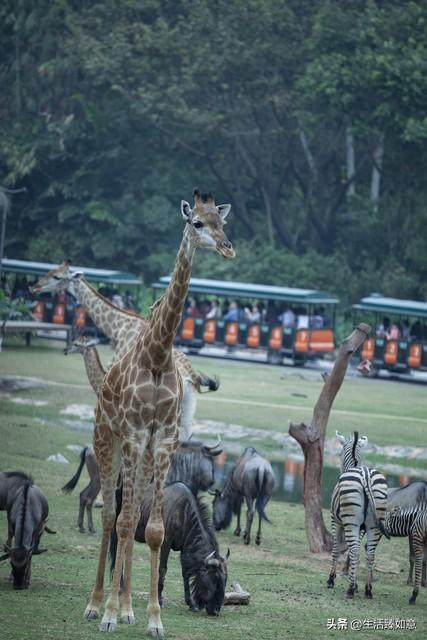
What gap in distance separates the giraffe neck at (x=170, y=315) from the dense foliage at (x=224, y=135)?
1660 inches

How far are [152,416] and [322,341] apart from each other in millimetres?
34373

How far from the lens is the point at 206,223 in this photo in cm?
1105

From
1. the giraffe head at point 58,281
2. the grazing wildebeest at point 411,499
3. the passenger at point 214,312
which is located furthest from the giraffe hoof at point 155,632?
the passenger at point 214,312

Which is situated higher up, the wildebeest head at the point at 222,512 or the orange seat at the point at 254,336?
the orange seat at the point at 254,336

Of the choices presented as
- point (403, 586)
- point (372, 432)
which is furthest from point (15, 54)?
point (403, 586)

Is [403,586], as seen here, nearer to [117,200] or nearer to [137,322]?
[137,322]

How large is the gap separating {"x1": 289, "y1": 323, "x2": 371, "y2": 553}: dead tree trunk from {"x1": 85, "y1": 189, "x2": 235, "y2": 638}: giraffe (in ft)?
22.2

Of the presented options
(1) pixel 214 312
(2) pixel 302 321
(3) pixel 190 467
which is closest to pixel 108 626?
(3) pixel 190 467

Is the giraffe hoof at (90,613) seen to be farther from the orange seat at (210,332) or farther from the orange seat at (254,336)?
the orange seat at (210,332)

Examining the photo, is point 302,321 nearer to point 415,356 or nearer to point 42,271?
point 415,356

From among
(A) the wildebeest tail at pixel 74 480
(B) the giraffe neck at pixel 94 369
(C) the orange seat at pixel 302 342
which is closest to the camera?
(A) the wildebeest tail at pixel 74 480

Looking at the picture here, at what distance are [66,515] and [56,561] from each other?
346 cm

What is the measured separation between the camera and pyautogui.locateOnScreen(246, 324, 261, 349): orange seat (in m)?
45.8

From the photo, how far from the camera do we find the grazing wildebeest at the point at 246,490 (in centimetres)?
1856
